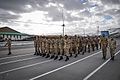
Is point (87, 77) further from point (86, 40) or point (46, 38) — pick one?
point (86, 40)

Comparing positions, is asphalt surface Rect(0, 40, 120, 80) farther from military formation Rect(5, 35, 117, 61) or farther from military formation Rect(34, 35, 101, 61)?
military formation Rect(5, 35, 117, 61)

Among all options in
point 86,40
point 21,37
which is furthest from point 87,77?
point 21,37

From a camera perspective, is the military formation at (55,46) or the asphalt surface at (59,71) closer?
the asphalt surface at (59,71)

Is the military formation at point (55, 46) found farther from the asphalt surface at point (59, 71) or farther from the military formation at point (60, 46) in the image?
the asphalt surface at point (59, 71)

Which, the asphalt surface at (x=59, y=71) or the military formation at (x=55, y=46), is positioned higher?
the military formation at (x=55, y=46)

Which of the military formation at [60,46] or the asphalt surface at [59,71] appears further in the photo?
the military formation at [60,46]

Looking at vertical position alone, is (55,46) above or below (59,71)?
above

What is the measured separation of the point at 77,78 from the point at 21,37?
4820cm

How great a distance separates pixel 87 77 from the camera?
24.3 feet

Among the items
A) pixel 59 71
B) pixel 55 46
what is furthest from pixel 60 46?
pixel 59 71

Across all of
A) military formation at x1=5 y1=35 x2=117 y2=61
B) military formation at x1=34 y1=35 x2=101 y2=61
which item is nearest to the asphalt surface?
military formation at x1=34 y1=35 x2=101 y2=61

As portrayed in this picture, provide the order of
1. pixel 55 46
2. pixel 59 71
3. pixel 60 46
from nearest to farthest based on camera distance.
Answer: pixel 59 71 < pixel 60 46 < pixel 55 46

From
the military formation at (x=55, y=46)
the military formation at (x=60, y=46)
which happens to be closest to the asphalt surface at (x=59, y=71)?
the military formation at (x=55, y=46)

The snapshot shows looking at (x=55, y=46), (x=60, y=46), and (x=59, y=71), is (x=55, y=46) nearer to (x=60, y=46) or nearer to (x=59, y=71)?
(x=60, y=46)
